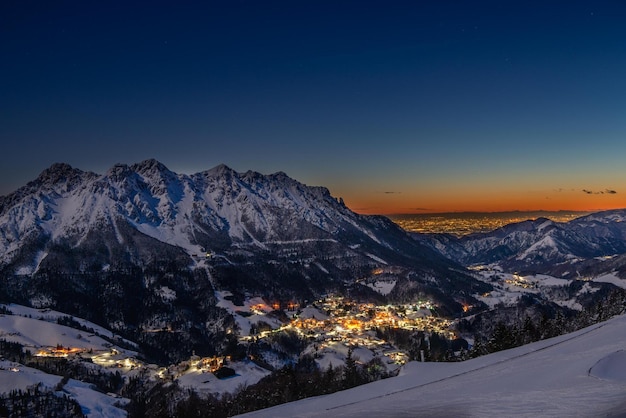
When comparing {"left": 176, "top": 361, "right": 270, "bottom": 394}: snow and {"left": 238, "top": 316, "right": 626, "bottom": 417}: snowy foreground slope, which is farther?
{"left": 176, "top": 361, "right": 270, "bottom": 394}: snow

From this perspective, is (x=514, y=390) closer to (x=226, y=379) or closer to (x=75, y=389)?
(x=226, y=379)

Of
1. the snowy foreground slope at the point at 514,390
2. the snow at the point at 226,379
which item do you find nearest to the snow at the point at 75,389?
the snow at the point at 226,379

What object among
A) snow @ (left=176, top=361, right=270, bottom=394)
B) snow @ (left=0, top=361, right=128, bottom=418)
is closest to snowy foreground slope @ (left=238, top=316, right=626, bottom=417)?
snow @ (left=176, top=361, right=270, bottom=394)

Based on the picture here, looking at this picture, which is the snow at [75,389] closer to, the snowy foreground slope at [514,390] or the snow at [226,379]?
the snow at [226,379]

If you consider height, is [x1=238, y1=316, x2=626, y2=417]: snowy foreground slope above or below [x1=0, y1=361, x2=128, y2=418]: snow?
above

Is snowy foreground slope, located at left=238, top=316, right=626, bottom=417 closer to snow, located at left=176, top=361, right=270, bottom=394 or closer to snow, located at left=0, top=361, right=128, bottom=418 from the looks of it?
snow, located at left=176, top=361, right=270, bottom=394

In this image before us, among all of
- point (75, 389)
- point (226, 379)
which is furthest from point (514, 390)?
point (75, 389)

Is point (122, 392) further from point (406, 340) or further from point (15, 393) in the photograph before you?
point (406, 340)

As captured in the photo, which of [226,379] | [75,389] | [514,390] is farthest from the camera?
[75,389]

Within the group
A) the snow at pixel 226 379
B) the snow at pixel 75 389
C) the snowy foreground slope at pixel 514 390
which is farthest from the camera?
the snow at pixel 226 379
